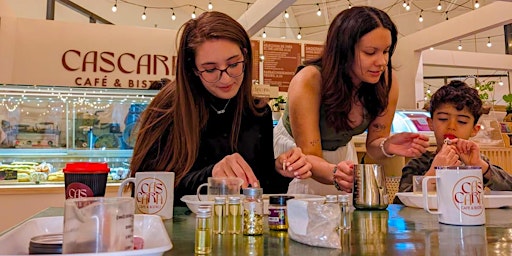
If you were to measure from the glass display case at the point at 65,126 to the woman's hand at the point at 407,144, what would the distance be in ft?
5.72

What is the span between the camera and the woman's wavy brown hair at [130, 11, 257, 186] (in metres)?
1.37

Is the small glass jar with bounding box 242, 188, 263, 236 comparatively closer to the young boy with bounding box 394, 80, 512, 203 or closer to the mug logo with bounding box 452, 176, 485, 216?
the mug logo with bounding box 452, 176, 485, 216

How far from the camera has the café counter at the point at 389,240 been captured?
61 cm

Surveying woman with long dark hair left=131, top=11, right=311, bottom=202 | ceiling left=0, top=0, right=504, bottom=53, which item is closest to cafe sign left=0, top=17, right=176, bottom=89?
ceiling left=0, top=0, right=504, bottom=53

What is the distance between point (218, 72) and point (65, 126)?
187cm

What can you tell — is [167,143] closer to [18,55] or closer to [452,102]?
[452,102]

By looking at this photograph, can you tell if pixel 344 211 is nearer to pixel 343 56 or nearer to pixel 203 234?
pixel 203 234

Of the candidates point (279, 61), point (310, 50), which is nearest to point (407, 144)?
point (279, 61)

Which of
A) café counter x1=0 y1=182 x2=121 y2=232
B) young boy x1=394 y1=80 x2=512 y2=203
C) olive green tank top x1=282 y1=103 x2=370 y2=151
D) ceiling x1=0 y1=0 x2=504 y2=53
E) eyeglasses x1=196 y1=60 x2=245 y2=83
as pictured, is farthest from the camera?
ceiling x1=0 y1=0 x2=504 y2=53

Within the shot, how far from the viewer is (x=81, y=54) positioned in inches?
149

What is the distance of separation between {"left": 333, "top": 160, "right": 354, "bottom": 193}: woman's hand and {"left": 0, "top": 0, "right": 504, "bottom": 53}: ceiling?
3.21m

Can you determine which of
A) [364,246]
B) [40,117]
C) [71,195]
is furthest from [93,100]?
[364,246]

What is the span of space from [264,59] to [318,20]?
15.8 feet

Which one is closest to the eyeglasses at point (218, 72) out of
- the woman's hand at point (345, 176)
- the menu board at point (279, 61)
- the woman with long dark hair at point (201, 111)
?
the woman with long dark hair at point (201, 111)
